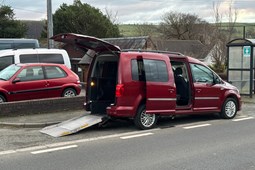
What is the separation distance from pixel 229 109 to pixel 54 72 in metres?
6.07

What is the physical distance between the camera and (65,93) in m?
14.2

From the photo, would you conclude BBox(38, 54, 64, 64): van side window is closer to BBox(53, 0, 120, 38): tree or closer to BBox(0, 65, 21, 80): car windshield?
BBox(0, 65, 21, 80): car windshield

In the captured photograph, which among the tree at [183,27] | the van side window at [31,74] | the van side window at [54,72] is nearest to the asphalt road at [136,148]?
the van side window at [31,74]

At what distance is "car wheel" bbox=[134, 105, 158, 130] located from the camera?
9797 millimetres

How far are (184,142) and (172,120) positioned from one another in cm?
296

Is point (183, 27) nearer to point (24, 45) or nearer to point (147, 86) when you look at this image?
point (24, 45)

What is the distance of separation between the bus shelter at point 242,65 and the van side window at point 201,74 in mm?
6481

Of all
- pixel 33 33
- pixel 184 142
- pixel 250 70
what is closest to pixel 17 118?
pixel 184 142

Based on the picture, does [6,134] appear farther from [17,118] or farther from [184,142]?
[184,142]

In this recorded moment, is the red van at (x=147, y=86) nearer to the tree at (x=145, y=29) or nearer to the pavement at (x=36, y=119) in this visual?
the pavement at (x=36, y=119)

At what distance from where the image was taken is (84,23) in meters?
51.9

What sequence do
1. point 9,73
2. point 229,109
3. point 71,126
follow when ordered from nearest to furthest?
point 71,126 → point 229,109 → point 9,73

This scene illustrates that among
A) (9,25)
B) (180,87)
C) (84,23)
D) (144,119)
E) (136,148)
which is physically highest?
(84,23)

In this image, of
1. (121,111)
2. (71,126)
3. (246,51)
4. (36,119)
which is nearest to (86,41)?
(121,111)
